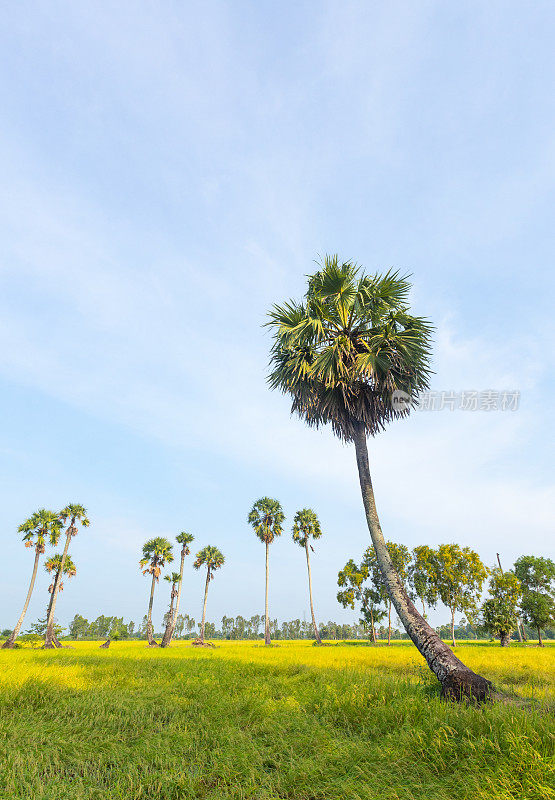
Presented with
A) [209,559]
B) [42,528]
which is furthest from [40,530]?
[209,559]

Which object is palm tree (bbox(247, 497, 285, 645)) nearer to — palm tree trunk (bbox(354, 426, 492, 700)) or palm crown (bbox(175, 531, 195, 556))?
palm crown (bbox(175, 531, 195, 556))

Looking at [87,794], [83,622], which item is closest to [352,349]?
[87,794]

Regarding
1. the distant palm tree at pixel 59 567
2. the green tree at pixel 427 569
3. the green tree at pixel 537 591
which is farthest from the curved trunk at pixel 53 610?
the green tree at pixel 537 591

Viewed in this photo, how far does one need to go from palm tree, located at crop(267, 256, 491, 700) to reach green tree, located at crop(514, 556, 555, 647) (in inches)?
2164

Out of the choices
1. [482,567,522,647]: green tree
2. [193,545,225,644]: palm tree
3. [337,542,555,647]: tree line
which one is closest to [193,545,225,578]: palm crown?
[193,545,225,644]: palm tree

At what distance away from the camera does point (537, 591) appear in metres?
55.2

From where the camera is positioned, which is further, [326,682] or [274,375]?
[274,375]

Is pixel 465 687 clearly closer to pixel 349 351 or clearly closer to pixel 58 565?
pixel 349 351

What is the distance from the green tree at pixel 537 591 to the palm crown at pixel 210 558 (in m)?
43.7

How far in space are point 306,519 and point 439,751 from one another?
55508 millimetres

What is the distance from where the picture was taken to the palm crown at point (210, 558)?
211 ft

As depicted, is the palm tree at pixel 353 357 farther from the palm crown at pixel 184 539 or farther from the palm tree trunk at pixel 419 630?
the palm crown at pixel 184 539

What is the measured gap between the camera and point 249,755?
607 centimetres

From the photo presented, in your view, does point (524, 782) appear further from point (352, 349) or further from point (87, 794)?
point (352, 349)
